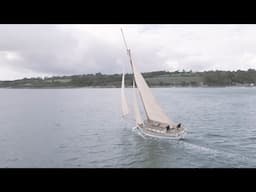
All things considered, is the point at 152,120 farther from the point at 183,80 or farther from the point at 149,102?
the point at 183,80

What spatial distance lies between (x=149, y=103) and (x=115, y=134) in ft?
5.93

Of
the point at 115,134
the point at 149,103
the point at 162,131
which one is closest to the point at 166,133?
the point at 162,131

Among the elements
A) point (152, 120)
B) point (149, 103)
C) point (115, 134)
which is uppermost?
point (149, 103)

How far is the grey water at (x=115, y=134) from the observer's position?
8406 millimetres

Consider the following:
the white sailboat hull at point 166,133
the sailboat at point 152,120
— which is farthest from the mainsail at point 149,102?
the white sailboat hull at point 166,133

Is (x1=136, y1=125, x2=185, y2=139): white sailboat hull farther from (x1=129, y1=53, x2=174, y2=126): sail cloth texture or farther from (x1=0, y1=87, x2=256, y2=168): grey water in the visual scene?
(x1=129, y1=53, x2=174, y2=126): sail cloth texture

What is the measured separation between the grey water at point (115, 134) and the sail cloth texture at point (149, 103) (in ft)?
1.06

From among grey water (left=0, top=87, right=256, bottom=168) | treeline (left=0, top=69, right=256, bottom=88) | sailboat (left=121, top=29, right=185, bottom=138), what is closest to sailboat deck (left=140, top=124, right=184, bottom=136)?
sailboat (left=121, top=29, right=185, bottom=138)

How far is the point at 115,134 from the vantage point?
11148 mm

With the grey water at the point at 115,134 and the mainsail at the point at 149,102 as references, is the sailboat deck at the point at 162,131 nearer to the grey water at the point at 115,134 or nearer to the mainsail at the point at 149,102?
the grey water at the point at 115,134
